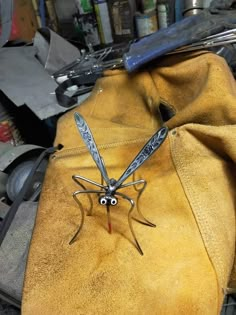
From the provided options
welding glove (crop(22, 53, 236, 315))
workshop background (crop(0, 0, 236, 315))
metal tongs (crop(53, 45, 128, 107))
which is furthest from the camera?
metal tongs (crop(53, 45, 128, 107))

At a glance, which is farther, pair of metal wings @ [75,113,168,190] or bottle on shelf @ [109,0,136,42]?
bottle on shelf @ [109,0,136,42]

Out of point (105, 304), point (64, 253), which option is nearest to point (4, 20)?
point (64, 253)

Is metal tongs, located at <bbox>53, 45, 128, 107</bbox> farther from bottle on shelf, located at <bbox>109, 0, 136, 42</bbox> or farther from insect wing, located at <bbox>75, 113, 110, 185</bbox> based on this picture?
bottle on shelf, located at <bbox>109, 0, 136, 42</bbox>

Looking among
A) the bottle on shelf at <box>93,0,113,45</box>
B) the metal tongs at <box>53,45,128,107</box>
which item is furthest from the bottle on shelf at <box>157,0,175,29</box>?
the metal tongs at <box>53,45,128,107</box>

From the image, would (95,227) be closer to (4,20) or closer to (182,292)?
(182,292)

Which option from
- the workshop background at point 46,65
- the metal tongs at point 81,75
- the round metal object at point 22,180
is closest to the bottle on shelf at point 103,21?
the workshop background at point 46,65

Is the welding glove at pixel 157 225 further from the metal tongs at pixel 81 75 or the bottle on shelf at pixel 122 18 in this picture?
the bottle on shelf at pixel 122 18

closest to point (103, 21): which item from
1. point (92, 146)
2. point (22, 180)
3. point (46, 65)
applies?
point (46, 65)

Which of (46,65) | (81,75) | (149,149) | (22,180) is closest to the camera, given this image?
(149,149)

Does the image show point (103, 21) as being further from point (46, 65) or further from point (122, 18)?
point (46, 65)
